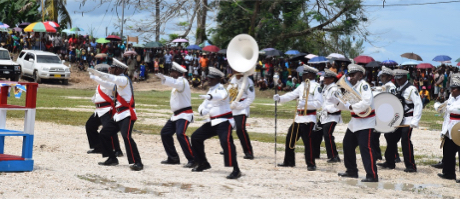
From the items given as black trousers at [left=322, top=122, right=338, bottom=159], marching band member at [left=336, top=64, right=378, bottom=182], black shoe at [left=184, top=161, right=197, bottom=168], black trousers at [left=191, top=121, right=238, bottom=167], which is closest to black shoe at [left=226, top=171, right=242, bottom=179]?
black trousers at [left=191, top=121, right=238, bottom=167]

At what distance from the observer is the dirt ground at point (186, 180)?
8.21 meters

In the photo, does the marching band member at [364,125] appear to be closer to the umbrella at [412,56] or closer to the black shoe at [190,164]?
the black shoe at [190,164]

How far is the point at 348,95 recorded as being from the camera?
33.1 feet

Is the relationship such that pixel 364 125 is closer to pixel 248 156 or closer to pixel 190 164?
pixel 190 164

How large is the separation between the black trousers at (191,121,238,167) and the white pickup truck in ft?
87.6

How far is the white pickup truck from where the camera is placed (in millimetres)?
35281

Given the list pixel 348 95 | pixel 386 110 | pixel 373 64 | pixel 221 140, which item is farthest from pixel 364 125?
pixel 373 64

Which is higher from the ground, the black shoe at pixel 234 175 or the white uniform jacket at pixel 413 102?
the white uniform jacket at pixel 413 102

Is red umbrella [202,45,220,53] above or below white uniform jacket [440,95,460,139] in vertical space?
above

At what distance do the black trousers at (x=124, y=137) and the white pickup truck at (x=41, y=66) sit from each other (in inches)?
1020

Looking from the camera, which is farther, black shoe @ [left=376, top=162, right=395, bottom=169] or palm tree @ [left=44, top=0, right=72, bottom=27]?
palm tree @ [left=44, top=0, right=72, bottom=27]

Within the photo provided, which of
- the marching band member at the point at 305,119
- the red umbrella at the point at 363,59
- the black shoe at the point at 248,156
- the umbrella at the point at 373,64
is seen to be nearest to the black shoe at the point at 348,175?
the marching band member at the point at 305,119

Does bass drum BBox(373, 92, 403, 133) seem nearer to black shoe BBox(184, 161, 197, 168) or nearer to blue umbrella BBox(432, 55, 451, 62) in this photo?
black shoe BBox(184, 161, 197, 168)

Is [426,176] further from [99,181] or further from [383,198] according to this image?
[99,181]
